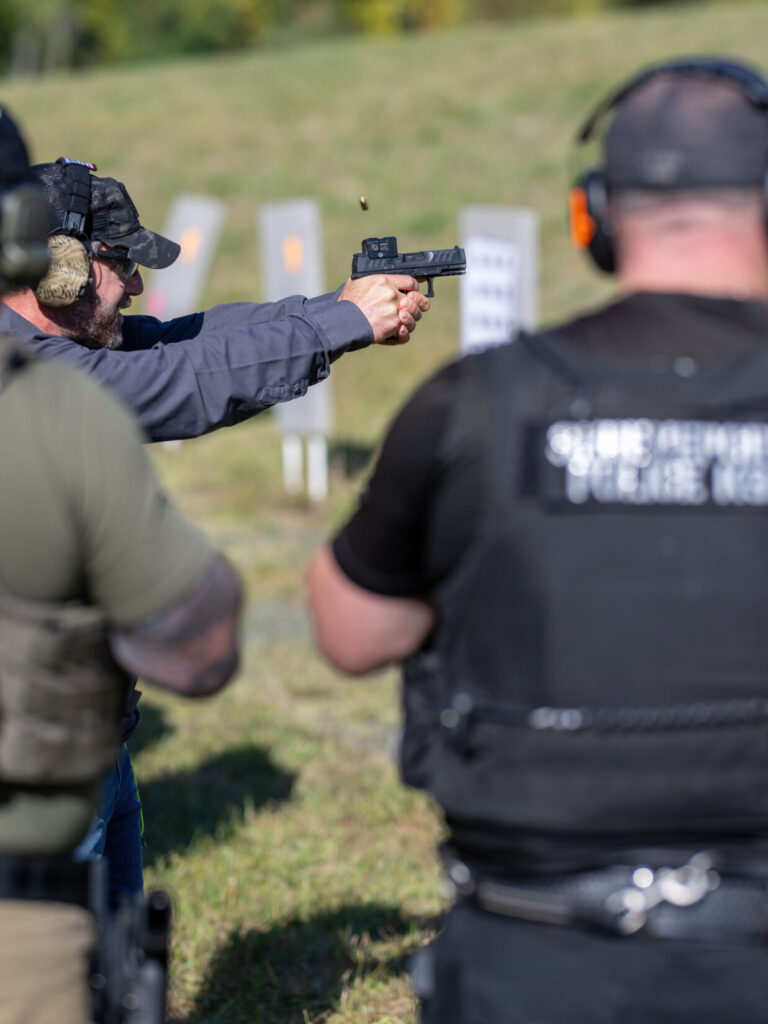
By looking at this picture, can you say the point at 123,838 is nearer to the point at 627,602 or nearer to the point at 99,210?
the point at 99,210

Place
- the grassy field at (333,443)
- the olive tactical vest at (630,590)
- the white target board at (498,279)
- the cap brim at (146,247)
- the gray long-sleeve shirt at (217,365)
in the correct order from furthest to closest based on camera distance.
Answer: the white target board at (498,279) → the grassy field at (333,443) → the cap brim at (146,247) → the gray long-sleeve shirt at (217,365) → the olive tactical vest at (630,590)

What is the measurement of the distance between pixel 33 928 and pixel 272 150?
79.3 ft

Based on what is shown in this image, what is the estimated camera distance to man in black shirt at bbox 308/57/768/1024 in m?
1.63

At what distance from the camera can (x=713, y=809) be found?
166cm

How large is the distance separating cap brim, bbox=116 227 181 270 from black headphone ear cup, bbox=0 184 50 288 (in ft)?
3.35

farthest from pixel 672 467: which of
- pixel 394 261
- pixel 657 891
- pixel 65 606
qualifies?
pixel 394 261

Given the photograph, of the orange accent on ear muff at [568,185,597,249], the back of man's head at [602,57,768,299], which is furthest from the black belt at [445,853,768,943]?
the orange accent on ear muff at [568,185,597,249]

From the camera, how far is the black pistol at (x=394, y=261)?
115 inches

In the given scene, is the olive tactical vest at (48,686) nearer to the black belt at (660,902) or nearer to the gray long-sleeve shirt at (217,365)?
the black belt at (660,902)

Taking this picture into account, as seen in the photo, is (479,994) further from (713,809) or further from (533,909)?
(713,809)

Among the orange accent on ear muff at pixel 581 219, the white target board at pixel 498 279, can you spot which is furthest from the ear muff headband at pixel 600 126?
the white target board at pixel 498 279

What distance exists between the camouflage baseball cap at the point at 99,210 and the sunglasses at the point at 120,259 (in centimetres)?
2

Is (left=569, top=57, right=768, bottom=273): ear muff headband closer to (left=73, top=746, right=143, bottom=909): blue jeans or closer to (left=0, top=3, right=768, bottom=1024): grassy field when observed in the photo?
(left=73, top=746, right=143, bottom=909): blue jeans

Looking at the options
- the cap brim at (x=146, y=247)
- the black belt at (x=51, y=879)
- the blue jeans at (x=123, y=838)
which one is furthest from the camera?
the cap brim at (x=146, y=247)
